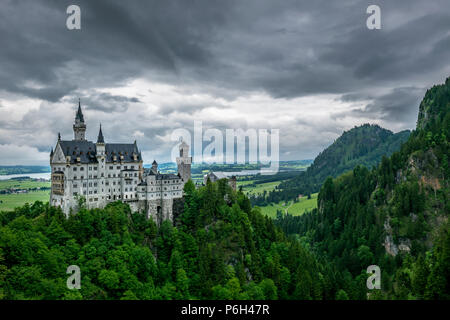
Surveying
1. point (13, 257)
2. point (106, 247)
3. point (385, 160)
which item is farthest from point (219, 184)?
point (385, 160)

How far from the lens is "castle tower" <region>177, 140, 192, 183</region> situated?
95.9m

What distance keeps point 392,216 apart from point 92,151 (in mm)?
117577

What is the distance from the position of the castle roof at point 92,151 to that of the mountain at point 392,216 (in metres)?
74.7

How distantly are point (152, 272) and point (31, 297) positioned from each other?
26288 mm

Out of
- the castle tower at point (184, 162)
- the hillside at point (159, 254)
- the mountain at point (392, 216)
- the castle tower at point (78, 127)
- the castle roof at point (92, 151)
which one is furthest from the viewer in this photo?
the mountain at point (392, 216)

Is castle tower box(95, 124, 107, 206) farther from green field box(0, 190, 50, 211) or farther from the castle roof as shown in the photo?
green field box(0, 190, 50, 211)

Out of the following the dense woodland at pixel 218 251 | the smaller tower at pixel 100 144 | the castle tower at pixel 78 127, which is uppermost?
the castle tower at pixel 78 127

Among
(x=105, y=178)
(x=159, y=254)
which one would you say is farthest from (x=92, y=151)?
(x=159, y=254)

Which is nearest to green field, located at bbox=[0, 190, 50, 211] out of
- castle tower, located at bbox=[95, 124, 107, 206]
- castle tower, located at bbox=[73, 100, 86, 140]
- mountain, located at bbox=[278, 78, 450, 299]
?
castle tower, located at bbox=[73, 100, 86, 140]

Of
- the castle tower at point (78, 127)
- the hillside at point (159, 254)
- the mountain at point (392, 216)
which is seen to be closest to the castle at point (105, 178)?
the castle tower at point (78, 127)

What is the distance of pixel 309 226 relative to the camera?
17025 cm

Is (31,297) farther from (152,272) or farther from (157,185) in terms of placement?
(157,185)

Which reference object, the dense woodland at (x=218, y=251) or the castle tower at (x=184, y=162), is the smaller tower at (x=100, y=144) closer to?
the dense woodland at (x=218, y=251)

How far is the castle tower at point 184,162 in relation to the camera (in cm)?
9589
